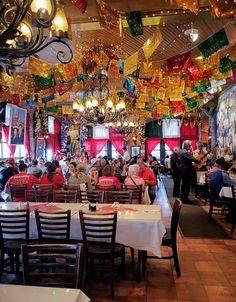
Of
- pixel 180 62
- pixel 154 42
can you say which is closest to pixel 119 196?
pixel 154 42

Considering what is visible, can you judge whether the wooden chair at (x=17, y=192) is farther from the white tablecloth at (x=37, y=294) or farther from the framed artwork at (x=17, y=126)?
the framed artwork at (x=17, y=126)

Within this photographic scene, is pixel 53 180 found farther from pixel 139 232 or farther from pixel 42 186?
pixel 139 232

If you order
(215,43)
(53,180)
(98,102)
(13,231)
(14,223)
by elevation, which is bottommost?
(13,231)

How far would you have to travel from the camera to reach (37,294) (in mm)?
1776

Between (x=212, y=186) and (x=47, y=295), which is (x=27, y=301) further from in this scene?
(x=212, y=186)

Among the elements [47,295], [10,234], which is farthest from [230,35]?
[47,295]

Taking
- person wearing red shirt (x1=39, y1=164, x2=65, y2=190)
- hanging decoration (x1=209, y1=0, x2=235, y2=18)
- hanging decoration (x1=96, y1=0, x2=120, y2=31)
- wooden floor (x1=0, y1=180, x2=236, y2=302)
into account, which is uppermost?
hanging decoration (x1=96, y1=0, x2=120, y2=31)

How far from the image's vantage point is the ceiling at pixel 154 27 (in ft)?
14.5

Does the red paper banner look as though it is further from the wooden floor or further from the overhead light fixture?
the wooden floor

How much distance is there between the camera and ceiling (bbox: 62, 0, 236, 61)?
4418mm

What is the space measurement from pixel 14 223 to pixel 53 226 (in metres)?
0.47

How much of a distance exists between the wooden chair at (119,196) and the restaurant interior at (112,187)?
0.06 ft

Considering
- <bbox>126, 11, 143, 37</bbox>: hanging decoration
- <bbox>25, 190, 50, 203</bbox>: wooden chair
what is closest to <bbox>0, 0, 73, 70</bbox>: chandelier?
<bbox>126, 11, 143, 37</bbox>: hanging decoration

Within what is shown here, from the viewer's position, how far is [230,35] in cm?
609
